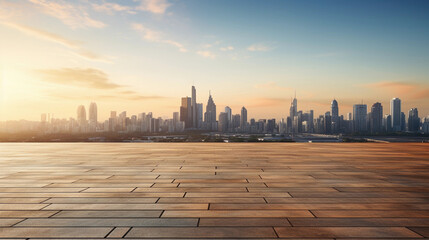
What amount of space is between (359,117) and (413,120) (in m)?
24.4

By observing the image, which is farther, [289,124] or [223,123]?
[223,123]

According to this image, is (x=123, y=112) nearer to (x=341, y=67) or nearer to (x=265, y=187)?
(x=341, y=67)

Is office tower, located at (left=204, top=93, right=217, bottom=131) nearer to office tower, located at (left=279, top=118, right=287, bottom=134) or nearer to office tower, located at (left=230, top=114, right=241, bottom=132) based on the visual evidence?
office tower, located at (left=230, top=114, right=241, bottom=132)

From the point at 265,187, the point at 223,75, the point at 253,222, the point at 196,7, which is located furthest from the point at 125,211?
the point at 223,75

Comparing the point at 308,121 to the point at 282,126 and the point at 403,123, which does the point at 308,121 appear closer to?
the point at 282,126

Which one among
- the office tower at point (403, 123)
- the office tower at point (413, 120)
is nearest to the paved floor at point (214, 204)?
the office tower at point (413, 120)

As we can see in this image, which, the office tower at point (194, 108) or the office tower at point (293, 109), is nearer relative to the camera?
the office tower at point (293, 109)

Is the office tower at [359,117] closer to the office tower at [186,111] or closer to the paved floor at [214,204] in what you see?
the office tower at [186,111]

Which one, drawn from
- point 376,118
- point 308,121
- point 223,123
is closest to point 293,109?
point 308,121

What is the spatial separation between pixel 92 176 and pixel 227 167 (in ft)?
7.60

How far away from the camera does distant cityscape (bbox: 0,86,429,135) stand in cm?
10925

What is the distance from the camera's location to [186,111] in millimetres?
172875

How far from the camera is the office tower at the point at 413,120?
402ft

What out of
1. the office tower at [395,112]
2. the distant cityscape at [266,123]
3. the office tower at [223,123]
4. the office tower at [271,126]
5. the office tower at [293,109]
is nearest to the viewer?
the distant cityscape at [266,123]
